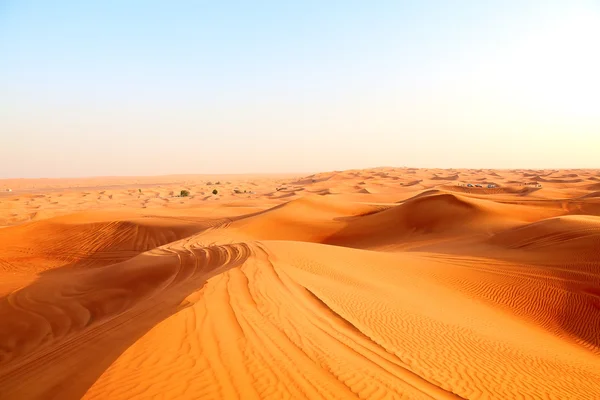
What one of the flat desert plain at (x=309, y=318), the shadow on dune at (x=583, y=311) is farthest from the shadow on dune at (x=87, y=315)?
the shadow on dune at (x=583, y=311)

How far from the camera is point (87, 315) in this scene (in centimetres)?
978

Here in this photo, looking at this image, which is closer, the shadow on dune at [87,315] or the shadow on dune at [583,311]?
the shadow on dune at [87,315]

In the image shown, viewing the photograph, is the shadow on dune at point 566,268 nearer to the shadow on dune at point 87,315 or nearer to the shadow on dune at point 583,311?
the shadow on dune at point 583,311

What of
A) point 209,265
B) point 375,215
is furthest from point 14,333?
point 375,215

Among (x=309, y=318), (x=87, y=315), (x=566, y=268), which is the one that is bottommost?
(x=87, y=315)

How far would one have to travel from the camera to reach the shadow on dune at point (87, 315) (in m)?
5.07

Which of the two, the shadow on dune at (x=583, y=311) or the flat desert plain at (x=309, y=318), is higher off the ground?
the flat desert plain at (x=309, y=318)

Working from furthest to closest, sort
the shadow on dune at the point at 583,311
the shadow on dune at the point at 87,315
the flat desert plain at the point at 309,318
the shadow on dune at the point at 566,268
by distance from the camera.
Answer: the shadow on dune at the point at 566,268, the shadow on dune at the point at 583,311, the shadow on dune at the point at 87,315, the flat desert plain at the point at 309,318

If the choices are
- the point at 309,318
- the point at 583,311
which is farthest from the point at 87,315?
the point at 583,311

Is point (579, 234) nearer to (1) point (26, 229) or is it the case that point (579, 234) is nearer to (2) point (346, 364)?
(2) point (346, 364)

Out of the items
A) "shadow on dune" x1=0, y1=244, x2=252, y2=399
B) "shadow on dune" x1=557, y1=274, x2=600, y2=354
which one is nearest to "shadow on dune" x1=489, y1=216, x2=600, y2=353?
"shadow on dune" x1=557, y1=274, x2=600, y2=354

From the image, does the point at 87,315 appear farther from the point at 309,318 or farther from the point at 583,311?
the point at 583,311

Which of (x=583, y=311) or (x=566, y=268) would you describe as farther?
(x=566, y=268)

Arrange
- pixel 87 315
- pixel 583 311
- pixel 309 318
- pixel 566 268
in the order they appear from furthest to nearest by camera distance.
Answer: pixel 566 268 < pixel 583 311 < pixel 87 315 < pixel 309 318
